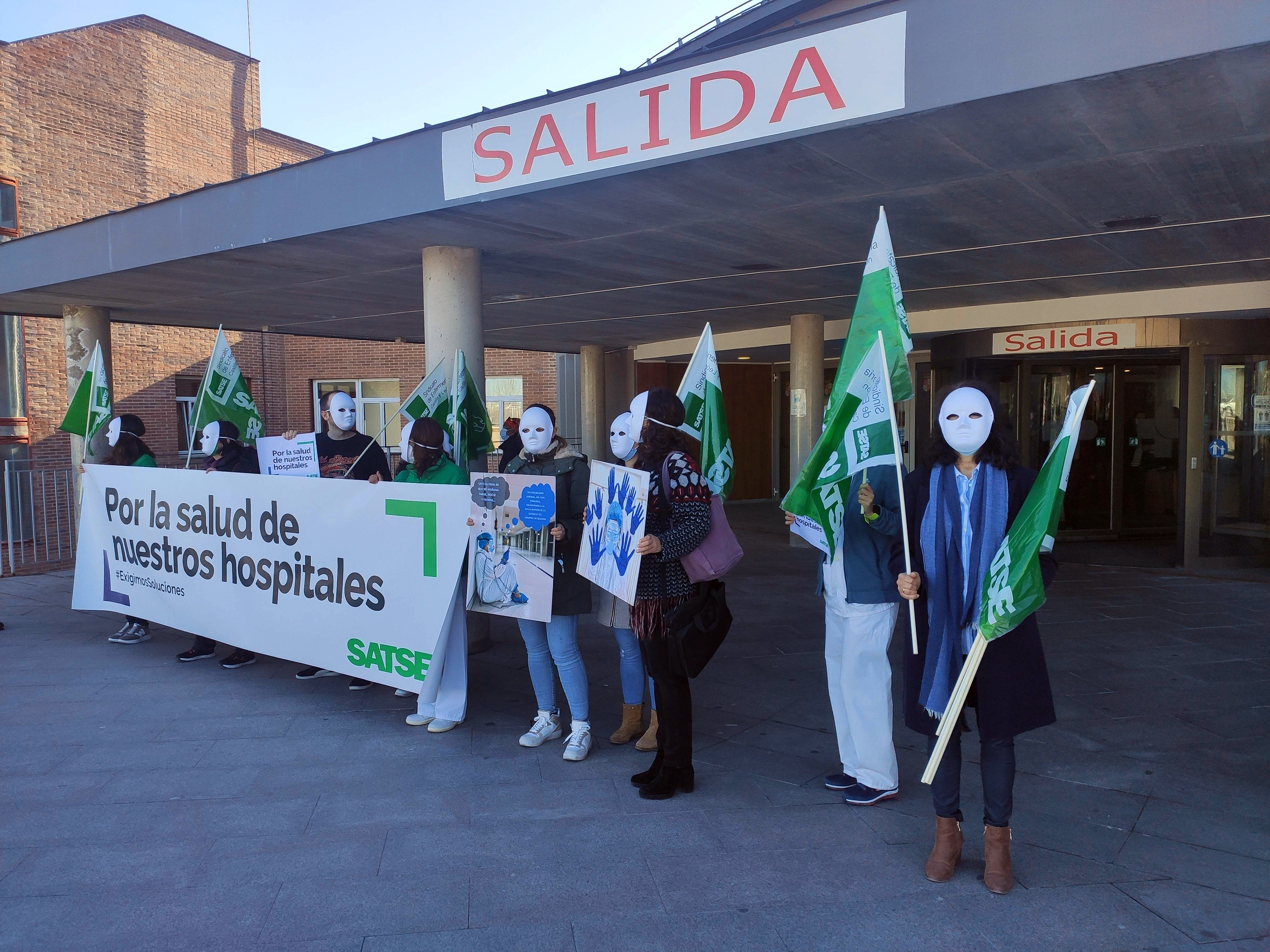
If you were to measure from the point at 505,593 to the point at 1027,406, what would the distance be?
964 centimetres

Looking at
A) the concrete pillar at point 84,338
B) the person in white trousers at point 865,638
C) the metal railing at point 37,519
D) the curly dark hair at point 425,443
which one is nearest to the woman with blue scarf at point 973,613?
the person in white trousers at point 865,638

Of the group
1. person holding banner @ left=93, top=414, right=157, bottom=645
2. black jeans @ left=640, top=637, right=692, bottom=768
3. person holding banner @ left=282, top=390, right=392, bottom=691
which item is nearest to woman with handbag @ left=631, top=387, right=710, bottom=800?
black jeans @ left=640, top=637, right=692, bottom=768

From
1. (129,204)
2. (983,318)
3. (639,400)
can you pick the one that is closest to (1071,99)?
(639,400)

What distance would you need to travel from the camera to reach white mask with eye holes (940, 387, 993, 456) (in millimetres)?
3180

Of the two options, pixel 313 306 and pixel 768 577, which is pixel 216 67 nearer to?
pixel 313 306

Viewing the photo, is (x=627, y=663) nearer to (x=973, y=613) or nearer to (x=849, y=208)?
(x=973, y=613)

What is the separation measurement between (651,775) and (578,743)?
0.55 m

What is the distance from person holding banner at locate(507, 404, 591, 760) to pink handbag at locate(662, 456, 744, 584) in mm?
651

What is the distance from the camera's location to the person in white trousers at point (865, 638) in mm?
3908

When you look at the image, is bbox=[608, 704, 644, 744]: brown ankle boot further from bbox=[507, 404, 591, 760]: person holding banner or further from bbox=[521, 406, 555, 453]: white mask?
bbox=[521, 406, 555, 453]: white mask

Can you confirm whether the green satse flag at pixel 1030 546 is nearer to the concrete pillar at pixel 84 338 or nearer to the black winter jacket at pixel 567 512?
the black winter jacket at pixel 567 512

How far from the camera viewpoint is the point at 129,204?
19656mm

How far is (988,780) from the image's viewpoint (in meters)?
3.27

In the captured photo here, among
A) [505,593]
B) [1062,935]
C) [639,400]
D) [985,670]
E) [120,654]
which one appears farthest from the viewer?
[120,654]
